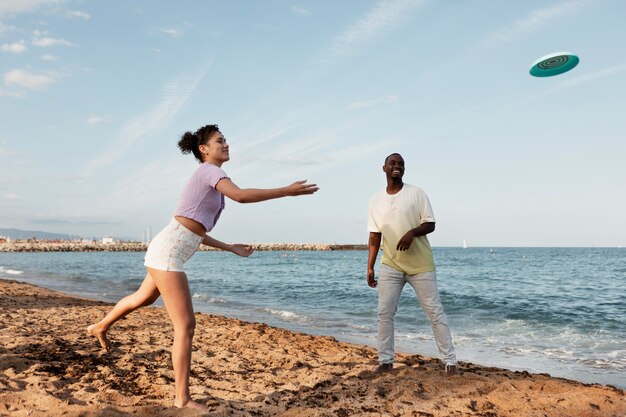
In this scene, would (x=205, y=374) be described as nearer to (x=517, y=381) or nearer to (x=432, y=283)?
(x=432, y=283)

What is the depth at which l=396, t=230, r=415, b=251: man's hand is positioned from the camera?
5.03 meters

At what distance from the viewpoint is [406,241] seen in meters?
5.04

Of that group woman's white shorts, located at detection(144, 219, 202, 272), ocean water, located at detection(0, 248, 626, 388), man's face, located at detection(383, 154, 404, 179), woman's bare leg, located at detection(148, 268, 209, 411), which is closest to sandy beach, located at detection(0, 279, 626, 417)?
woman's bare leg, located at detection(148, 268, 209, 411)

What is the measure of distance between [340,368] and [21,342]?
12.6 ft

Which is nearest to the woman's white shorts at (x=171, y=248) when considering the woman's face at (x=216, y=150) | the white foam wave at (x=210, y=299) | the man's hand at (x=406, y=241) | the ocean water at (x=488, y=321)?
the woman's face at (x=216, y=150)

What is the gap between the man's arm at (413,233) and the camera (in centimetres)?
503

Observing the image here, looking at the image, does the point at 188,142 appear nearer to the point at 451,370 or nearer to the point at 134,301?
the point at 134,301

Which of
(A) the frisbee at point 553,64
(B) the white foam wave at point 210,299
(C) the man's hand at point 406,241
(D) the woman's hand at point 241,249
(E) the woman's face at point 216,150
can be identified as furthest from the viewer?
(B) the white foam wave at point 210,299

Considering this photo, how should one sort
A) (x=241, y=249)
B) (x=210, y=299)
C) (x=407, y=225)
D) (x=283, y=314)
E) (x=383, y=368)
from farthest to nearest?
1. (x=210, y=299)
2. (x=283, y=314)
3. (x=383, y=368)
4. (x=407, y=225)
5. (x=241, y=249)

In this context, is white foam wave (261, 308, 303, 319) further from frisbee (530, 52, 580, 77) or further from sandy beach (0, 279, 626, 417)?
frisbee (530, 52, 580, 77)

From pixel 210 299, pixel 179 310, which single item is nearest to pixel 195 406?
pixel 179 310

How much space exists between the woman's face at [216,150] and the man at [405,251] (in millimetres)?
2135

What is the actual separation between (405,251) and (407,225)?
28 cm

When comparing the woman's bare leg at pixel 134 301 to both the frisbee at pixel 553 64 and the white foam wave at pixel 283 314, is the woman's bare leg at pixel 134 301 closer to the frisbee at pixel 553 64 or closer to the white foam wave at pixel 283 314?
the frisbee at pixel 553 64
